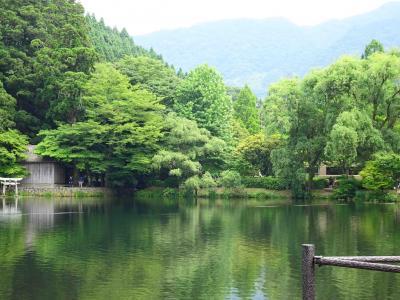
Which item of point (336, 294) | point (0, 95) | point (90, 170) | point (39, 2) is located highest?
point (39, 2)

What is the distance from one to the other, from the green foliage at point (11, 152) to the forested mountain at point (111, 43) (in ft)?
91.8

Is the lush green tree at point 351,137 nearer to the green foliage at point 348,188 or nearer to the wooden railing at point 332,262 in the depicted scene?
the green foliage at point 348,188

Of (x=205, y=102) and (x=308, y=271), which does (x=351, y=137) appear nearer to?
(x=205, y=102)

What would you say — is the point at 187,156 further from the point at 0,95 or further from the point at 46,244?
the point at 46,244

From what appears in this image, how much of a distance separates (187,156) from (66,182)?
10799mm

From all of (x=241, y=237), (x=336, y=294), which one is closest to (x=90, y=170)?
(x=241, y=237)

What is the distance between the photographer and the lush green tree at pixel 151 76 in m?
51.6

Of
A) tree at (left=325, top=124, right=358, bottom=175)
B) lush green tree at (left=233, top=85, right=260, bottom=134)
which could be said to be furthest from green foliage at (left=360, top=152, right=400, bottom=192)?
lush green tree at (left=233, top=85, right=260, bottom=134)

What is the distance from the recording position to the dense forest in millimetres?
39438

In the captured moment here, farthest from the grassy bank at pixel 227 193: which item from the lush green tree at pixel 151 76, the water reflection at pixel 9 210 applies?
the water reflection at pixel 9 210

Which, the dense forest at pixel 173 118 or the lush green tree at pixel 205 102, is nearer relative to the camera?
the dense forest at pixel 173 118

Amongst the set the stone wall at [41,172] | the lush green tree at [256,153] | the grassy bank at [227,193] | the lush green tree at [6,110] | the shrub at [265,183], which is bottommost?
the grassy bank at [227,193]

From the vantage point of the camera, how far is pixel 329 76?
39.2m

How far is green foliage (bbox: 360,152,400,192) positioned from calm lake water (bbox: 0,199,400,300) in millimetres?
5910
